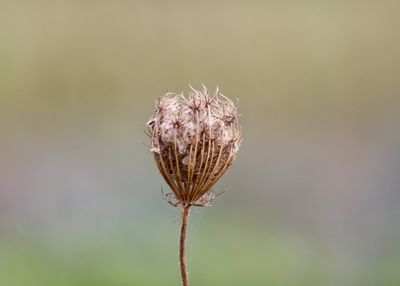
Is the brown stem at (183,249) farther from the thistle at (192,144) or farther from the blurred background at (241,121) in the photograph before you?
the blurred background at (241,121)

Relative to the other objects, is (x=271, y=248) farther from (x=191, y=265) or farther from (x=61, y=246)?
(x=61, y=246)

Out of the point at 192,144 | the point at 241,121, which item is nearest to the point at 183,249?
the point at 192,144

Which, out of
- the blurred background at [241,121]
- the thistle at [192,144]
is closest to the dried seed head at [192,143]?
the thistle at [192,144]

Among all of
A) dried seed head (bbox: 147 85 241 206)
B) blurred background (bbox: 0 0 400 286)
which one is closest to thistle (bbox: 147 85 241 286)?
dried seed head (bbox: 147 85 241 206)

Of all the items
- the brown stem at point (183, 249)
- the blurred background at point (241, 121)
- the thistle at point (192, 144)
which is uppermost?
the blurred background at point (241, 121)

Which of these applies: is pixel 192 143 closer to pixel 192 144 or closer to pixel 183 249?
pixel 192 144

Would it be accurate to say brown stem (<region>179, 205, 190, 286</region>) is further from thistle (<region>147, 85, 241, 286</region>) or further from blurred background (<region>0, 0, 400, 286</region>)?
blurred background (<region>0, 0, 400, 286</region>)

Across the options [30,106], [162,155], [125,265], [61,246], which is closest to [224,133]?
[162,155]

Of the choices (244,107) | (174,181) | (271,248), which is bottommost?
(174,181)
